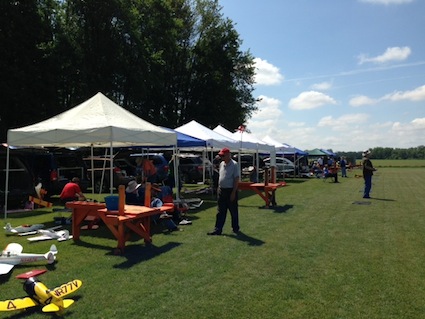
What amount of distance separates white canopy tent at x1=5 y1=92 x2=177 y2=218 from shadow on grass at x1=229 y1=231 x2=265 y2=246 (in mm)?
2979

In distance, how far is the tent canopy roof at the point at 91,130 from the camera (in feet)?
28.9

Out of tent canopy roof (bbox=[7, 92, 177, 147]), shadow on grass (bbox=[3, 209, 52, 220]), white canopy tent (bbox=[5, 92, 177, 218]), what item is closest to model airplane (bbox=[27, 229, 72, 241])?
white canopy tent (bbox=[5, 92, 177, 218])

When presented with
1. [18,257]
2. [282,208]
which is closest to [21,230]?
[18,257]

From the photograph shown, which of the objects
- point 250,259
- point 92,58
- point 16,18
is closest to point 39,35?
point 16,18

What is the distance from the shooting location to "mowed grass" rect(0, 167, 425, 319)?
432 centimetres

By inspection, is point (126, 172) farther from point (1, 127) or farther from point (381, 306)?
point (381, 306)

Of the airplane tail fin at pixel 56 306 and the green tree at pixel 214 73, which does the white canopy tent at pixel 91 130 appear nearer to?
the airplane tail fin at pixel 56 306

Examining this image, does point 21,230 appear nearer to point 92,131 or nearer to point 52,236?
point 52,236

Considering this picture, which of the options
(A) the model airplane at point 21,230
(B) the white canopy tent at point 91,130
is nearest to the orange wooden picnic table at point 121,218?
(B) the white canopy tent at point 91,130

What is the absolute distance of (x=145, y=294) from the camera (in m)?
4.72

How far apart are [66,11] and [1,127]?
976 centimetres

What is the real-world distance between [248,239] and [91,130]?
4255 mm

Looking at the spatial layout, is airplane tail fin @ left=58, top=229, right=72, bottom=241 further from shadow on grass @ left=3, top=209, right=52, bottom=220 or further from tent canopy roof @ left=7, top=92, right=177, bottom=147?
shadow on grass @ left=3, top=209, right=52, bottom=220

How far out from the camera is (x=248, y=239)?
25.6 ft
